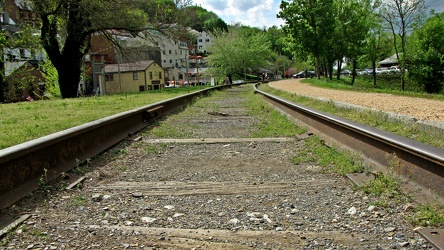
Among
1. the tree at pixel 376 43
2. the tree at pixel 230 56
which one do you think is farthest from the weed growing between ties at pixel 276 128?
the tree at pixel 230 56

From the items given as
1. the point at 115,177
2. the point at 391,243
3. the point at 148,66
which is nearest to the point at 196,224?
the point at 391,243

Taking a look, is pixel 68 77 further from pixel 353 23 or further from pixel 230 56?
pixel 230 56

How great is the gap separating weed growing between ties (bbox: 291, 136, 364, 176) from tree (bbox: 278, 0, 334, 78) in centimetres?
3235

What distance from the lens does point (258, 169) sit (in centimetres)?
445

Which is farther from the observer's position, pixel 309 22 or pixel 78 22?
pixel 309 22

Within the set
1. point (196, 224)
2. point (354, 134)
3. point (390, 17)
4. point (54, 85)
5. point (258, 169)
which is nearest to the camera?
point (196, 224)

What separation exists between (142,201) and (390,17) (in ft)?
137

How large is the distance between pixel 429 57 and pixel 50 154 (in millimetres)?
41508

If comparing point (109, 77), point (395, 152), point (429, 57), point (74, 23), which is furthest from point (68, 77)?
point (109, 77)

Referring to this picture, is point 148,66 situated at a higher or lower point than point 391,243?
higher

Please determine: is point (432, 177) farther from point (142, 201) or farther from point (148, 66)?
point (148, 66)

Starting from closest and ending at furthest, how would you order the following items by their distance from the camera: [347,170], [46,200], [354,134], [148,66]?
[46,200] → [347,170] → [354,134] → [148,66]

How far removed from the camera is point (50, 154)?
386 cm

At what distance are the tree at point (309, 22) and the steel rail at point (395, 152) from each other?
32322 mm
